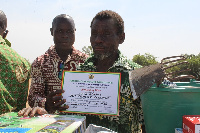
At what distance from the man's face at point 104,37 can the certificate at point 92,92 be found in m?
0.19

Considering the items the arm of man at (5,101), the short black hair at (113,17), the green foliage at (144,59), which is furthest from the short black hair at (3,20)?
the green foliage at (144,59)

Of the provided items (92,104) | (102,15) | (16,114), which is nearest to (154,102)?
(92,104)

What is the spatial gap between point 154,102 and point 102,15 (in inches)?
27.1

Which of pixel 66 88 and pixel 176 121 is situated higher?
pixel 66 88

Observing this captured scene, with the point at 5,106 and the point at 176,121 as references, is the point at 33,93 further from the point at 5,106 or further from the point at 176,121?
the point at 176,121

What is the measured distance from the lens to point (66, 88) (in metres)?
1.38

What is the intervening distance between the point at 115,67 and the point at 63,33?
863 millimetres

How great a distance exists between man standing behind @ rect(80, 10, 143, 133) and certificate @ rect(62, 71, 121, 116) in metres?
0.12

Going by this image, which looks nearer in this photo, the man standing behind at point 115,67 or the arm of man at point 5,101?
the man standing behind at point 115,67

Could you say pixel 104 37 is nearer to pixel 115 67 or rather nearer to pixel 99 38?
pixel 99 38

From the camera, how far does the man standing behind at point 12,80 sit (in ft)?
5.74

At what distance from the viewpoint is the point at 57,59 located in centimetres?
211

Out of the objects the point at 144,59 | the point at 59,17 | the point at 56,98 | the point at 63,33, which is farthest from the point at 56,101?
the point at 144,59

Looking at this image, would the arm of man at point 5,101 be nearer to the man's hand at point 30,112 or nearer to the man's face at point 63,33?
the man's hand at point 30,112
